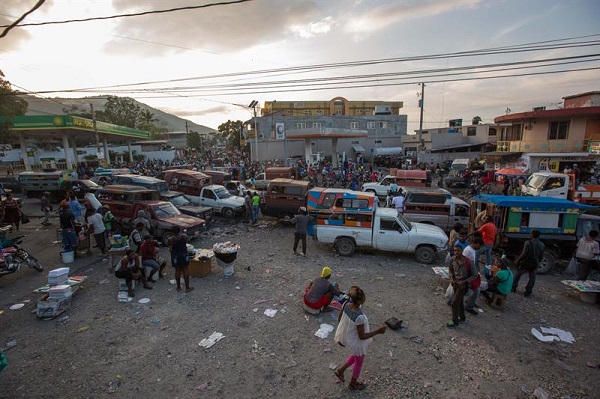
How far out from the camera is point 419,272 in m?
8.64

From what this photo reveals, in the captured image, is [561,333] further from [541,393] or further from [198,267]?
[198,267]

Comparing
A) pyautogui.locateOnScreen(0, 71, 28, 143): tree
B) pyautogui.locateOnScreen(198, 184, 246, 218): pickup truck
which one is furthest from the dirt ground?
pyautogui.locateOnScreen(0, 71, 28, 143): tree

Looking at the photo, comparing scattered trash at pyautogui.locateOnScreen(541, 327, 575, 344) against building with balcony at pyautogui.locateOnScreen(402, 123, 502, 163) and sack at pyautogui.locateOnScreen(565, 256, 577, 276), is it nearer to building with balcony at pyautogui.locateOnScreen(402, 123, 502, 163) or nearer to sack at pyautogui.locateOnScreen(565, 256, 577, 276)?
sack at pyautogui.locateOnScreen(565, 256, 577, 276)

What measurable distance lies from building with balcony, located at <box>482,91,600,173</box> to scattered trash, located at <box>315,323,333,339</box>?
23722 mm

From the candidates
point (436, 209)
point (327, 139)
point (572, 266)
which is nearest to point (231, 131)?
Result: point (327, 139)

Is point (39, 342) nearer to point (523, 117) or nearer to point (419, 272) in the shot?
point (419, 272)

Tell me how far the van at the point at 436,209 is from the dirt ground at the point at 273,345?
3.93 metres

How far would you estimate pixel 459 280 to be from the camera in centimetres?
570

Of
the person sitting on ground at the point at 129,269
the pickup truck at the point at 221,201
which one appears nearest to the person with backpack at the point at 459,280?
the person sitting on ground at the point at 129,269

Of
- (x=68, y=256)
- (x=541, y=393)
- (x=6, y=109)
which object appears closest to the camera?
(x=541, y=393)

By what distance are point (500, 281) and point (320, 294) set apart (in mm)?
4046

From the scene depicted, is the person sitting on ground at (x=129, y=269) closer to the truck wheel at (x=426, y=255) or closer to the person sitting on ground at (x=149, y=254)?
the person sitting on ground at (x=149, y=254)

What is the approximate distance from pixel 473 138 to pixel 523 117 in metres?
15.2

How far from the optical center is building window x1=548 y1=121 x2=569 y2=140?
21953 millimetres
